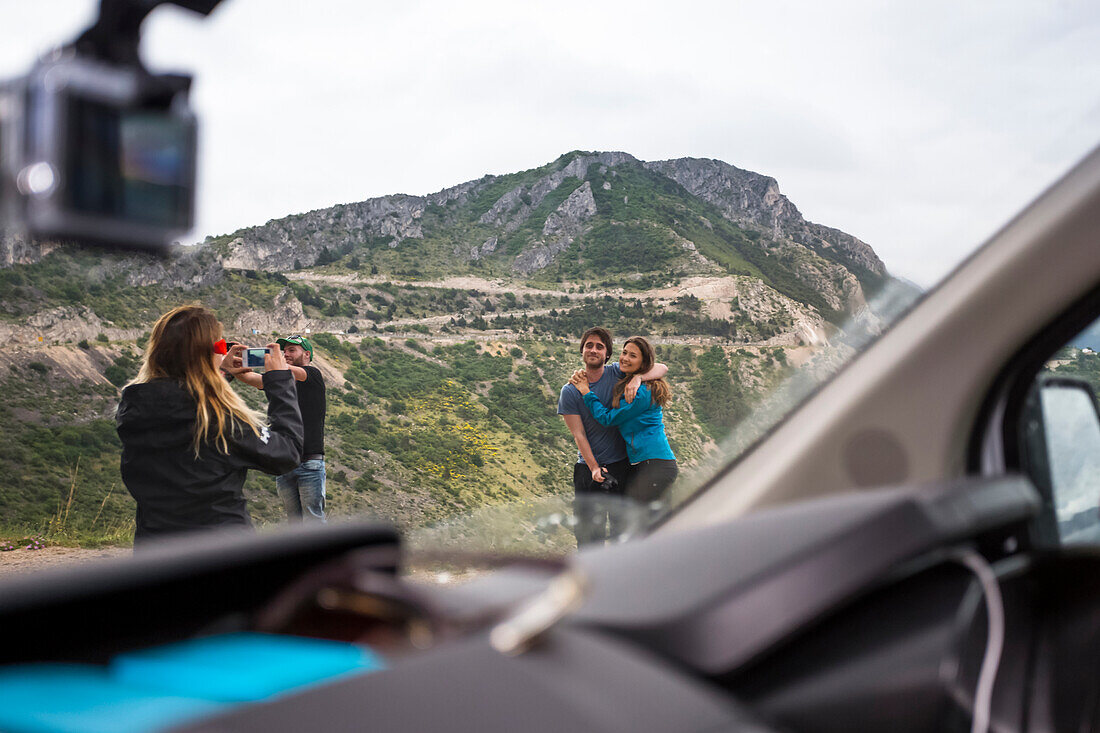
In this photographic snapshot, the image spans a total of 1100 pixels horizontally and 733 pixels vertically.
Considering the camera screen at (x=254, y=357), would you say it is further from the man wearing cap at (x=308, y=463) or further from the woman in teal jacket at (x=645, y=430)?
the woman in teal jacket at (x=645, y=430)

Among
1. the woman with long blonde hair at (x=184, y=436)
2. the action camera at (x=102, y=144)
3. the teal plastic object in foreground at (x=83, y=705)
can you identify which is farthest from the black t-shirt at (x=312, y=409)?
the teal plastic object in foreground at (x=83, y=705)

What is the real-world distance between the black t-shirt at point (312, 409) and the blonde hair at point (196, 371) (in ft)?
9.90

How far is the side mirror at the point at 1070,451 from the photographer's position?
133cm

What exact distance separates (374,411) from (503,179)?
88.7ft

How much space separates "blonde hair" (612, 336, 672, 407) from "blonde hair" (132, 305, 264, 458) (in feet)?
6.74

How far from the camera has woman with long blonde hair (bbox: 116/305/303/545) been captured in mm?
3436

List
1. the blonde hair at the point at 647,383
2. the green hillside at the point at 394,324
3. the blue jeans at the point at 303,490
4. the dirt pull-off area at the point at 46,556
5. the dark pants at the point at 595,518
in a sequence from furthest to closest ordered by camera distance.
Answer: the green hillside at the point at 394,324 < the dirt pull-off area at the point at 46,556 < the blue jeans at the point at 303,490 < the blonde hair at the point at 647,383 < the dark pants at the point at 595,518

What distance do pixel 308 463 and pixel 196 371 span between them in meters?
3.26

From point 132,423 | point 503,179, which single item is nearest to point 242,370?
point 132,423

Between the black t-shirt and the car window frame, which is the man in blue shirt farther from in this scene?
the black t-shirt

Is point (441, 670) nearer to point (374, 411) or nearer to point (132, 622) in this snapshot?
point (132, 622)

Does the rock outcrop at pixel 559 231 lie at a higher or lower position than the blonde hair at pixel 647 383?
higher

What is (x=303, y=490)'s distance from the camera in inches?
256

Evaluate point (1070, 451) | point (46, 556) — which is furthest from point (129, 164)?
point (46, 556)
